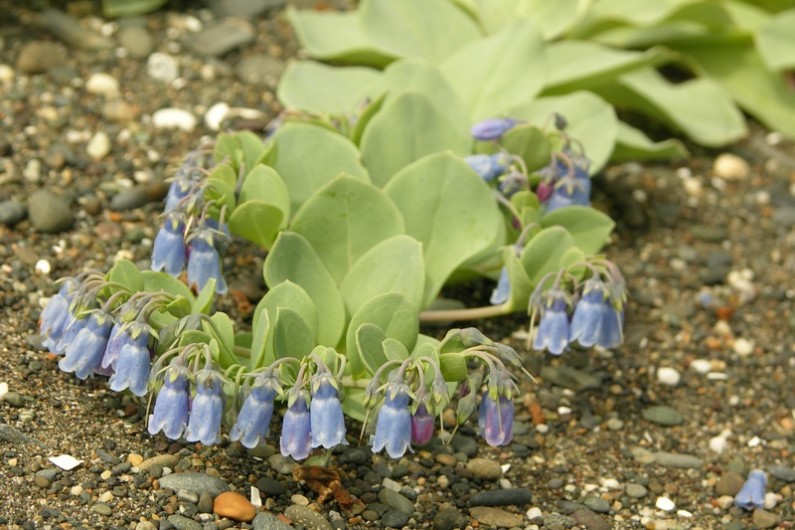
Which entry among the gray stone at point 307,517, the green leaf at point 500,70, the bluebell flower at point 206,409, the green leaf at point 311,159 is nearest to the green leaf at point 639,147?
the green leaf at point 500,70

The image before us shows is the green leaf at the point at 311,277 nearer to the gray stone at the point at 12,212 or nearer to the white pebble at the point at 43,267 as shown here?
the white pebble at the point at 43,267

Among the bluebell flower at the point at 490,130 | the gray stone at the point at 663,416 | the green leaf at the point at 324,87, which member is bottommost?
the gray stone at the point at 663,416

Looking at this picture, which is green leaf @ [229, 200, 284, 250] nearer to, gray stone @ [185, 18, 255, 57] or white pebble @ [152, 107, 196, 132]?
white pebble @ [152, 107, 196, 132]

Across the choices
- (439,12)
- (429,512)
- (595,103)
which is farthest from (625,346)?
(439,12)

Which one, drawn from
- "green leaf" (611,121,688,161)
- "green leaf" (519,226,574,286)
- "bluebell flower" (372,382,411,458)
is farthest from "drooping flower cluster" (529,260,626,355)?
"green leaf" (611,121,688,161)

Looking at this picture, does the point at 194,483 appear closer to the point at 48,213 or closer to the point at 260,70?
the point at 48,213

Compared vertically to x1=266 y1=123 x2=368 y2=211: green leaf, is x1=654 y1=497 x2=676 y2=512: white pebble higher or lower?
lower

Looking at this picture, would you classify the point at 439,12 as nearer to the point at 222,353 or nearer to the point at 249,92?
the point at 249,92
